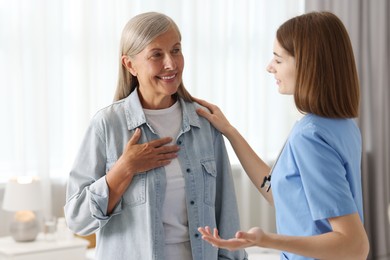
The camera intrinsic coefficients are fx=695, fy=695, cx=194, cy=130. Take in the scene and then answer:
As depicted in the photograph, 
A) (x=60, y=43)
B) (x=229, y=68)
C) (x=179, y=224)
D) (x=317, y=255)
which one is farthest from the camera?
(x=229, y=68)

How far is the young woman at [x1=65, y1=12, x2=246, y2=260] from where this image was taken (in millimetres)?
1931

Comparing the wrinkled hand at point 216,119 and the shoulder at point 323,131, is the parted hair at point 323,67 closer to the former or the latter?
the shoulder at point 323,131

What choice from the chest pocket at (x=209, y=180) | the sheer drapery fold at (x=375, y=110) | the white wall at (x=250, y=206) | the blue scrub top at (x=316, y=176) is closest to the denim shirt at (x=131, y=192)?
the chest pocket at (x=209, y=180)

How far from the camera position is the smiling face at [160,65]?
1.96 m

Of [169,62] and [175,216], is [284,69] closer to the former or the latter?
[169,62]

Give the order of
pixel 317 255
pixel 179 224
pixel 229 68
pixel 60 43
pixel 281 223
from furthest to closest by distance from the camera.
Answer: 1. pixel 229 68
2. pixel 60 43
3. pixel 179 224
4. pixel 281 223
5. pixel 317 255

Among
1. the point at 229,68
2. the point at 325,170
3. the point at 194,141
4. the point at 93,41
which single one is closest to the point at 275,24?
the point at 229,68

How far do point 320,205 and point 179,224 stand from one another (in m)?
0.48

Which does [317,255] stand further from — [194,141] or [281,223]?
[194,141]

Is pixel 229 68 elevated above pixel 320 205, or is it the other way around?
pixel 229 68

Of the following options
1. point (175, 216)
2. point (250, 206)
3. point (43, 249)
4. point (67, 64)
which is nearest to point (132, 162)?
point (175, 216)

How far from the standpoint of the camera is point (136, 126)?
1998 mm

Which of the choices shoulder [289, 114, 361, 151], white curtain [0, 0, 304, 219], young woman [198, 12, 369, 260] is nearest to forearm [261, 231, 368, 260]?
young woman [198, 12, 369, 260]

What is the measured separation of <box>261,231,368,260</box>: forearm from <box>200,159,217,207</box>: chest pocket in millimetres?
451
